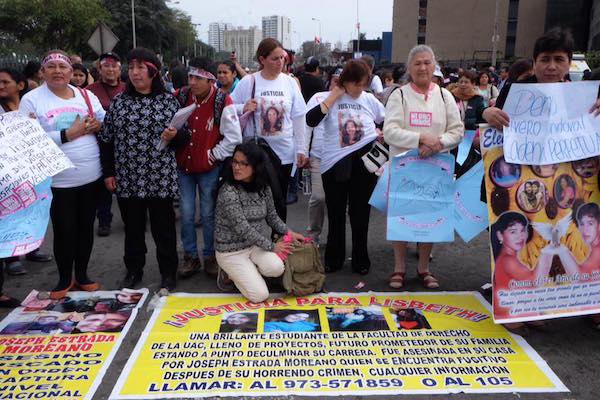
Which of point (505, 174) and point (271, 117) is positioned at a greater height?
point (271, 117)

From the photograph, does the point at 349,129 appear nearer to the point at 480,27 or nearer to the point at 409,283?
the point at 409,283

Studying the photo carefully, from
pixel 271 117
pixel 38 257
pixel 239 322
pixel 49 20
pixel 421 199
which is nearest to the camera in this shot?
pixel 239 322

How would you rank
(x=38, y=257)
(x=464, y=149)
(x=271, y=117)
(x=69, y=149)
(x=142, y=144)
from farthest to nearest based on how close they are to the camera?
(x=464, y=149), (x=38, y=257), (x=271, y=117), (x=142, y=144), (x=69, y=149)

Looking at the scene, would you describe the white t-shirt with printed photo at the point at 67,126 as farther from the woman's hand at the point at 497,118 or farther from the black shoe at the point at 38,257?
the woman's hand at the point at 497,118

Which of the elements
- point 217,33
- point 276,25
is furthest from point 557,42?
point 217,33

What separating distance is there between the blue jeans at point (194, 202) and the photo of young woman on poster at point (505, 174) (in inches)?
87.8

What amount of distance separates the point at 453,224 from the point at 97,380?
2750 mm

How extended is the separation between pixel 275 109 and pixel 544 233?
7.63 feet

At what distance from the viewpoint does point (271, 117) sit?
4375mm

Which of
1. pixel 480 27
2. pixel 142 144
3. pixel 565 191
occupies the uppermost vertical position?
pixel 480 27

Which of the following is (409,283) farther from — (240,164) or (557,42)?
(557,42)

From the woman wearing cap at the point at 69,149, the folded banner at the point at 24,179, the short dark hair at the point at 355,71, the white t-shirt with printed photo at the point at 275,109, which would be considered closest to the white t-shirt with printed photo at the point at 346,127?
the short dark hair at the point at 355,71

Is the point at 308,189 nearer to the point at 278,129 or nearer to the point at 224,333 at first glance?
the point at 278,129

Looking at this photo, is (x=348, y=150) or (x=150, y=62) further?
(x=348, y=150)
